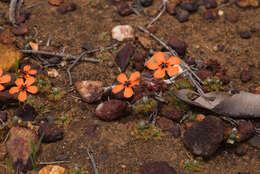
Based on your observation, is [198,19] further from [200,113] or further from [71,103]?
[71,103]

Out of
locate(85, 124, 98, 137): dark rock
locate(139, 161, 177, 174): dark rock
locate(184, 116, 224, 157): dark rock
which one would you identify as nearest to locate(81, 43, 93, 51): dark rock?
locate(85, 124, 98, 137): dark rock

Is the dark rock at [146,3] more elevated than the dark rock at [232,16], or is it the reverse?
the dark rock at [146,3]

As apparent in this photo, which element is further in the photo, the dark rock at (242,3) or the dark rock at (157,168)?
the dark rock at (242,3)

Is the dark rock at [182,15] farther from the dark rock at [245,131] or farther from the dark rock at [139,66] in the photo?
the dark rock at [245,131]

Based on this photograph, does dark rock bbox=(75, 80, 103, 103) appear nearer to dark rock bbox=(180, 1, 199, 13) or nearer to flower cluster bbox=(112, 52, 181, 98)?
flower cluster bbox=(112, 52, 181, 98)

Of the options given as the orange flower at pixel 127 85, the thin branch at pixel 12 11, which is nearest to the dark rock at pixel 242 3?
the orange flower at pixel 127 85

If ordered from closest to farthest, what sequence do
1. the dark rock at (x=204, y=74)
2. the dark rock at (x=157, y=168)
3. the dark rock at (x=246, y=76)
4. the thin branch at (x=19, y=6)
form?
the dark rock at (x=157, y=168), the dark rock at (x=204, y=74), the dark rock at (x=246, y=76), the thin branch at (x=19, y=6)

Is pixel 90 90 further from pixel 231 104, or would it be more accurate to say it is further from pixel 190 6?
pixel 190 6

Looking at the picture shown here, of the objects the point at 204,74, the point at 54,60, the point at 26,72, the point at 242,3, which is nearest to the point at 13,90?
the point at 26,72
